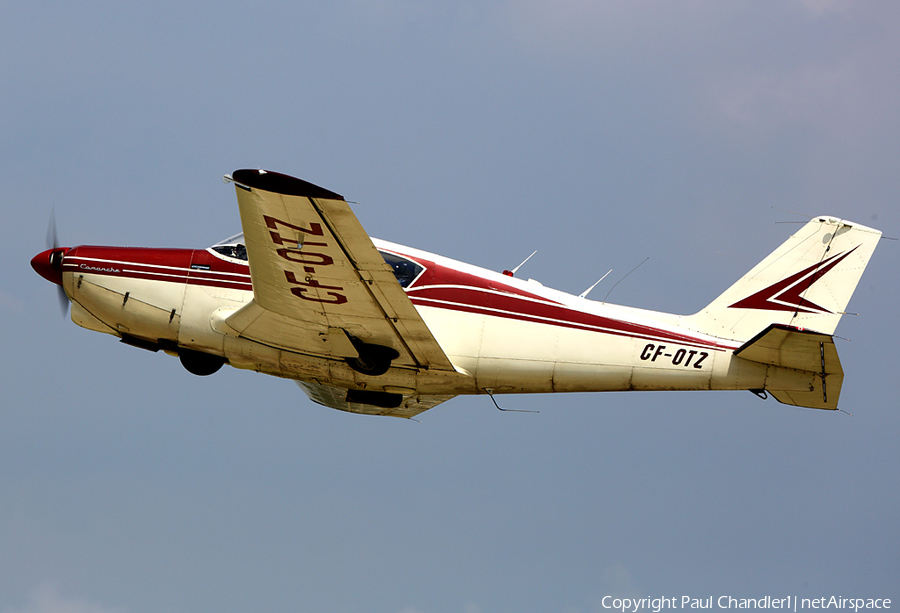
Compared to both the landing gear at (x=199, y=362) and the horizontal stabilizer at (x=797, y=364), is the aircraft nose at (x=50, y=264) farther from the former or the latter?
the horizontal stabilizer at (x=797, y=364)

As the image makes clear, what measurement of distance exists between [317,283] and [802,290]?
6.73 m

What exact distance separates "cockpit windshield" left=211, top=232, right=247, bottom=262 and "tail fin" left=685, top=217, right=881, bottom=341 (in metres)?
6.16

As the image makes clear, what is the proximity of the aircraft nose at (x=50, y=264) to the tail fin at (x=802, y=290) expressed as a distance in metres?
8.75

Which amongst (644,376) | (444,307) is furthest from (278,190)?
(644,376)

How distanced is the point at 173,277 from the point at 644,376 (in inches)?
254

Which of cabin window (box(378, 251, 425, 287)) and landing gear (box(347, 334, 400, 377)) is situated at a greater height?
cabin window (box(378, 251, 425, 287))

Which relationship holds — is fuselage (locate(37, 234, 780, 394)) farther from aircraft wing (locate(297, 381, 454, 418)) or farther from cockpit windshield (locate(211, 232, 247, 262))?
aircraft wing (locate(297, 381, 454, 418))

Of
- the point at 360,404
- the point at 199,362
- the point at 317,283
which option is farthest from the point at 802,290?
the point at 199,362

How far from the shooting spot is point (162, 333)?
42.7ft

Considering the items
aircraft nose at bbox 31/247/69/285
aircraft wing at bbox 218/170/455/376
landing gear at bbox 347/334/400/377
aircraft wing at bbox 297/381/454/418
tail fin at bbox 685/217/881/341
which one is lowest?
landing gear at bbox 347/334/400/377

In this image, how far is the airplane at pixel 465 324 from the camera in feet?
39.9

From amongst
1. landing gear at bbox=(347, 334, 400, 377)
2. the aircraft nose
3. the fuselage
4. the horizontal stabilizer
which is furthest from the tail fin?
the aircraft nose

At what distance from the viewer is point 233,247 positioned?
1292 cm

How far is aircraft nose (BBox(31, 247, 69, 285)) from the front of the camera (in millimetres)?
13273
